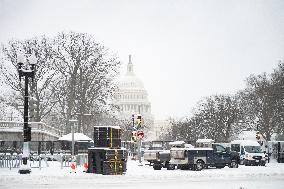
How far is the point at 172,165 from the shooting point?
33875 millimetres

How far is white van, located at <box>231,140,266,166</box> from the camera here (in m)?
40.5

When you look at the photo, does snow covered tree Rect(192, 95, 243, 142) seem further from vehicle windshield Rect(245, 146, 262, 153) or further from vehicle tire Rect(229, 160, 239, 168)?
vehicle tire Rect(229, 160, 239, 168)

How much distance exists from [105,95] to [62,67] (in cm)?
634

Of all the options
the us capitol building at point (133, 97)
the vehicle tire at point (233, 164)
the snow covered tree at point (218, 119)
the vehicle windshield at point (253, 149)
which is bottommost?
the vehicle tire at point (233, 164)

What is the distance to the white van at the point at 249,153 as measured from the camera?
40531 mm

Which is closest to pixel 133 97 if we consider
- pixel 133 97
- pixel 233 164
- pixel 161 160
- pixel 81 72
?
pixel 133 97

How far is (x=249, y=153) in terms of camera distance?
1619 inches

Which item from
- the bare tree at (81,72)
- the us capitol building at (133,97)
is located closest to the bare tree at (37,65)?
the bare tree at (81,72)

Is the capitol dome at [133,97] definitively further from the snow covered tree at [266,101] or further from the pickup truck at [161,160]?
the pickup truck at [161,160]

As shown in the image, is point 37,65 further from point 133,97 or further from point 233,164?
point 133,97

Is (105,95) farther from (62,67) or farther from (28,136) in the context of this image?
(28,136)

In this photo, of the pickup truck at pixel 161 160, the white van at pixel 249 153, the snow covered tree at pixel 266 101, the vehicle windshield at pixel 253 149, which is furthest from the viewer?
the snow covered tree at pixel 266 101

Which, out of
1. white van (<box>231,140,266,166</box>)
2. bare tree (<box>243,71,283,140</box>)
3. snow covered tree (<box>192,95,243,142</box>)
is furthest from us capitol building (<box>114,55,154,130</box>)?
white van (<box>231,140,266,166</box>)

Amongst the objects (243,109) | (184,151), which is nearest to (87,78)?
(184,151)
